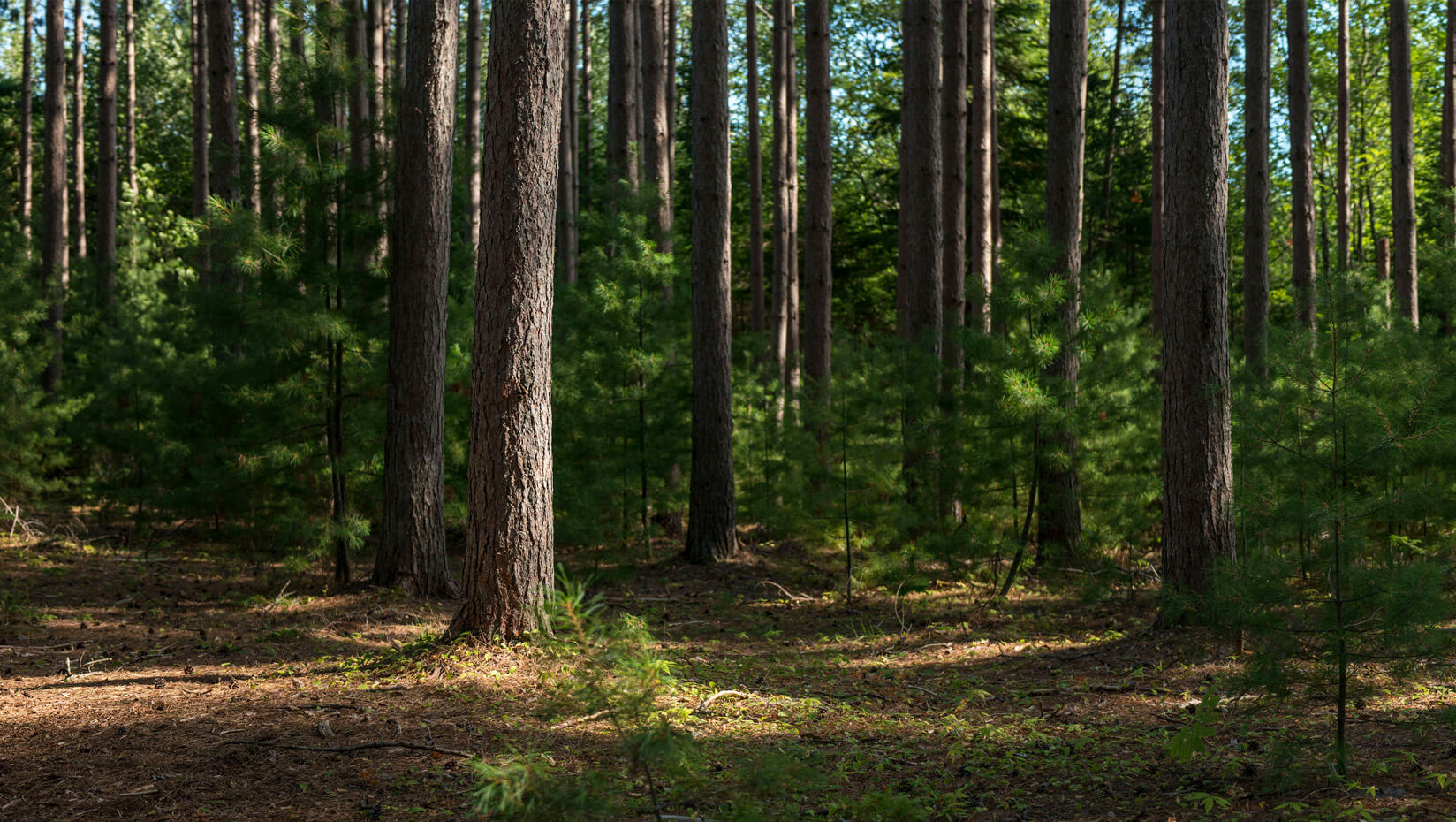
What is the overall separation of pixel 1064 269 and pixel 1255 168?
4172 millimetres

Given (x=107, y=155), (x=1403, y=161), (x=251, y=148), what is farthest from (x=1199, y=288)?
(x=107, y=155)

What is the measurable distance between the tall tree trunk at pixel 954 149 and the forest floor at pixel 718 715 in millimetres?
3921

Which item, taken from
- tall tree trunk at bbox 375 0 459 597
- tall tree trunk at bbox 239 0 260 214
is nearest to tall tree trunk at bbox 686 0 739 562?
tall tree trunk at bbox 375 0 459 597

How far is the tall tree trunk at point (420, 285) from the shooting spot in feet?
26.9

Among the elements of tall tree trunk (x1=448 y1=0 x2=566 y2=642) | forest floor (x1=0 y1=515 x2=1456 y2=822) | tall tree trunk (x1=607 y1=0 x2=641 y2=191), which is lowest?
forest floor (x1=0 y1=515 x2=1456 y2=822)

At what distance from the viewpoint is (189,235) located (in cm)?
1877

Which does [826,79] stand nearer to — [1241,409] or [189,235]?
[1241,409]

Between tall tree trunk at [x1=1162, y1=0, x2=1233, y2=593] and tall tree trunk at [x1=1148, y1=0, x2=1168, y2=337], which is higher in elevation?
tall tree trunk at [x1=1148, y1=0, x2=1168, y2=337]

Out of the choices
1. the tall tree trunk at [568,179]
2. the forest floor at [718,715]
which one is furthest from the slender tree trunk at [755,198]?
the forest floor at [718,715]

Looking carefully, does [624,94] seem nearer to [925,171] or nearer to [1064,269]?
[925,171]

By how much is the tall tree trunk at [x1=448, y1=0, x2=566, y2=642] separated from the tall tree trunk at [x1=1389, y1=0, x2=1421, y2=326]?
12.6m

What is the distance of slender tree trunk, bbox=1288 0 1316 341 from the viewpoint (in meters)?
12.5

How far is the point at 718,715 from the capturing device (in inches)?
215

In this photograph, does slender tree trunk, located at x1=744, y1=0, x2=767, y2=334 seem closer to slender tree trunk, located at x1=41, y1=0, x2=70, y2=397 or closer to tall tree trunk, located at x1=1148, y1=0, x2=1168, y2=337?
tall tree trunk, located at x1=1148, y1=0, x2=1168, y2=337
